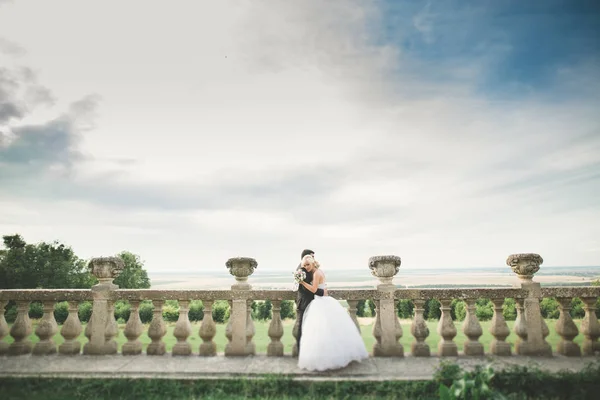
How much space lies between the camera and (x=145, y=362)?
604cm

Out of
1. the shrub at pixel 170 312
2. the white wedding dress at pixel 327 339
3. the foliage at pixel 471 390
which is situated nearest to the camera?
the foliage at pixel 471 390

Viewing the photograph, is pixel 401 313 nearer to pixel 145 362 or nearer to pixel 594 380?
pixel 594 380

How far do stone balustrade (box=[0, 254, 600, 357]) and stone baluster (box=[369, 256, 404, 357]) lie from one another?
2 centimetres

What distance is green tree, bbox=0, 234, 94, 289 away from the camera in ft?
75.3

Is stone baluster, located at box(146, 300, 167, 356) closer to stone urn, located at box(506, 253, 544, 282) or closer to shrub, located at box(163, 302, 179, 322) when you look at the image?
shrub, located at box(163, 302, 179, 322)

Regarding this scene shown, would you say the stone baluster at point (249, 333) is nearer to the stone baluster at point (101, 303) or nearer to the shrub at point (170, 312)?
the stone baluster at point (101, 303)

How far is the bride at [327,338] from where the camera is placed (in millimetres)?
5492

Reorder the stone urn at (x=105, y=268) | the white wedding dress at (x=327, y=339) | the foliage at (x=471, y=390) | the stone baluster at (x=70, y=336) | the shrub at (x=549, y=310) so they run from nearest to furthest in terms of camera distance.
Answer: the foliage at (x=471, y=390), the white wedding dress at (x=327, y=339), the stone baluster at (x=70, y=336), the stone urn at (x=105, y=268), the shrub at (x=549, y=310)

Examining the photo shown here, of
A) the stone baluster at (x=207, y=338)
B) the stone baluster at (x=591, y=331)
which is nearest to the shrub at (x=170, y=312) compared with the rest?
the stone baluster at (x=207, y=338)

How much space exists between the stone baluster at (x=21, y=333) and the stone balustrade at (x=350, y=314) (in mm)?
16

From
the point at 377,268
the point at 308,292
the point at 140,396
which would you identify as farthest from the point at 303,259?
the point at 140,396

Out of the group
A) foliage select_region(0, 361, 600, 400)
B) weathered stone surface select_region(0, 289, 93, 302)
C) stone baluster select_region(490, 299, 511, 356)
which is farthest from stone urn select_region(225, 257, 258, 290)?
stone baluster select_region(490, 299, 511, 356)

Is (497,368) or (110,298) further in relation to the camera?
(110,298)

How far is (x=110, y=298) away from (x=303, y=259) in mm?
3908
